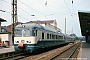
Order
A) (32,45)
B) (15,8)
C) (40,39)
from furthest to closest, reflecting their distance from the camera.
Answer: (15,8) → (40,39) → (32,45)

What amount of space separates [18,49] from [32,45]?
4.45 feet

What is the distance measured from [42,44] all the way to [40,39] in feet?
3.17

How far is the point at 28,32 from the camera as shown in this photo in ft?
55.5

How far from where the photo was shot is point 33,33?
55.3ft

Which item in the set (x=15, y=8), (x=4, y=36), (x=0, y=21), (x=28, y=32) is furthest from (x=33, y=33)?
(x=0, y=21)

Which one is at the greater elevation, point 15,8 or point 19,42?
point 15,8

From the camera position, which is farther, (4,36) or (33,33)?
(4,36)

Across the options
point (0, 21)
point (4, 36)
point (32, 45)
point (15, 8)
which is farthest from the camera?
point (0, 21)

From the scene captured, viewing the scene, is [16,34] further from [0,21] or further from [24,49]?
[0,21]

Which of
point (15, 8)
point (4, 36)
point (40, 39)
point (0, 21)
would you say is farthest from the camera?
point (0, 21)

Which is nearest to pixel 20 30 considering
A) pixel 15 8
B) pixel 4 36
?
pixel 15 8

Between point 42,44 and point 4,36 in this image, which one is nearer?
point 42,44

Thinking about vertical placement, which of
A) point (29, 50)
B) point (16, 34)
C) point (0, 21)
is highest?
point (0, 21)

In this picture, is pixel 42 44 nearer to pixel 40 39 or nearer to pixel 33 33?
pixel 40 39
